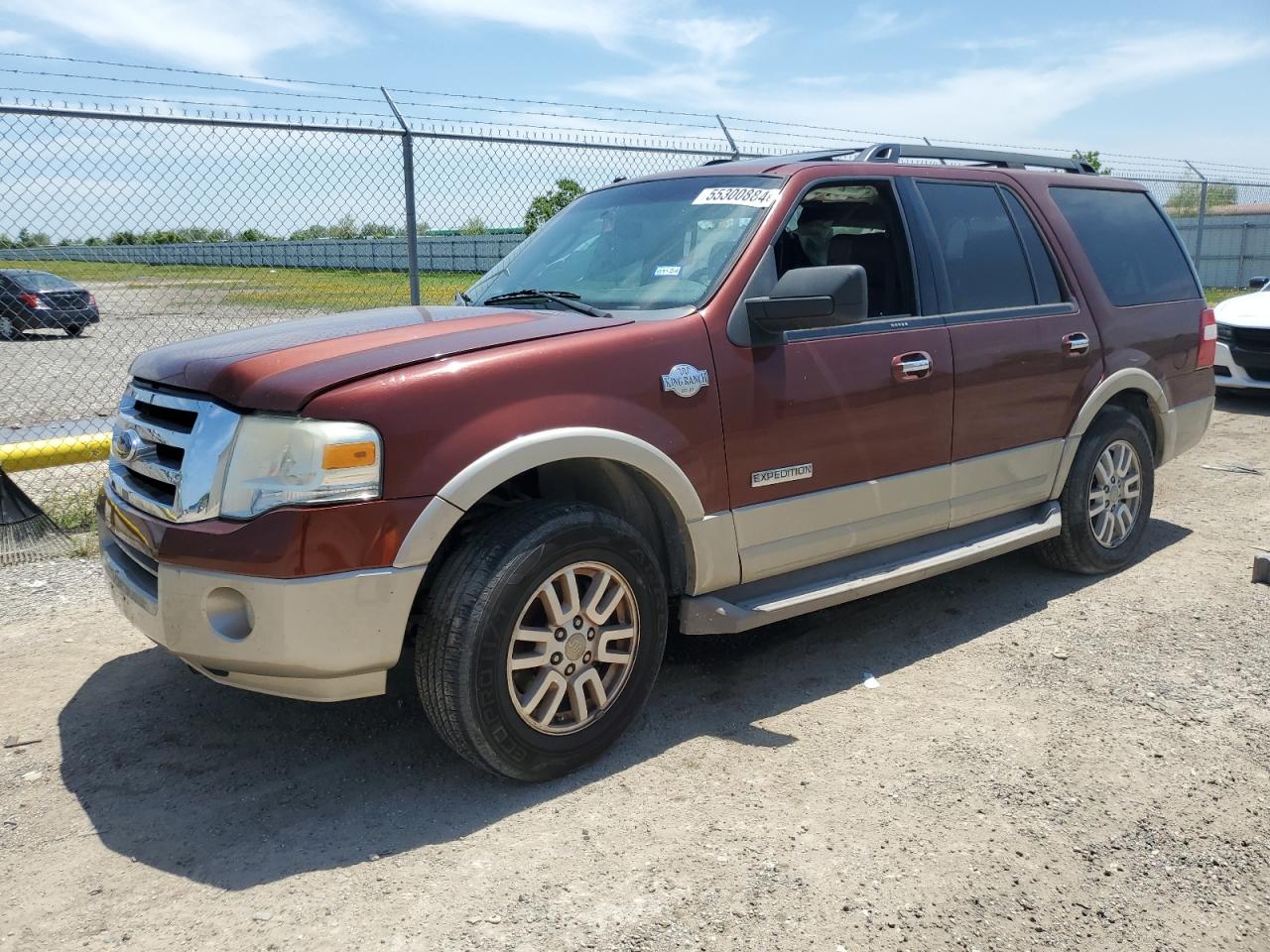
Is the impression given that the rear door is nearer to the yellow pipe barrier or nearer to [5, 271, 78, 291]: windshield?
the yellow pipe barrier

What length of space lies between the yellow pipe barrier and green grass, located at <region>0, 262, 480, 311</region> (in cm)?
304

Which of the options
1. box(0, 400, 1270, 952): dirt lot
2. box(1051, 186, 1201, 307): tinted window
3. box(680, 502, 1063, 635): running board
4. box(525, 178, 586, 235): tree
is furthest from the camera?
box(525, 178, 586, 235): tree

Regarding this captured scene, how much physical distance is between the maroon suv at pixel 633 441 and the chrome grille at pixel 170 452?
13 millimetres

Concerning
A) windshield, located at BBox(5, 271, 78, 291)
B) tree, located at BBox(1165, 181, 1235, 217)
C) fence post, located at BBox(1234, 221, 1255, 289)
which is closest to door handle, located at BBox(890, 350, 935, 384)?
windshield, located at BBox(5, 271, 78, 291)

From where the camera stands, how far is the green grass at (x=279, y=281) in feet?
30.8

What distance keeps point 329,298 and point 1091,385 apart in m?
7.79

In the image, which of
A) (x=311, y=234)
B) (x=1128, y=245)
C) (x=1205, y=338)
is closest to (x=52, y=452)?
(x=311, y=234)

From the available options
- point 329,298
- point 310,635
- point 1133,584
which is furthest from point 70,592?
point 329,298

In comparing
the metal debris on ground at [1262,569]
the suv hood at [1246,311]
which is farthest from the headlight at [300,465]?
the suv hood at [1246,311]

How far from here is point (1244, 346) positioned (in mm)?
9984

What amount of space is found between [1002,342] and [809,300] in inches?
55.1

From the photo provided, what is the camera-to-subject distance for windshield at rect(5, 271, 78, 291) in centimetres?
1140

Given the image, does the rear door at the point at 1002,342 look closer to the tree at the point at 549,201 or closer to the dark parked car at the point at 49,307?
the tree at the point at 549,201

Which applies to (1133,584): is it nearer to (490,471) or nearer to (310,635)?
(490,471)
